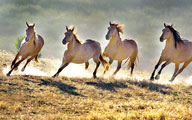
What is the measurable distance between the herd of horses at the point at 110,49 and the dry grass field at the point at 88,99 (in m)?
1.40

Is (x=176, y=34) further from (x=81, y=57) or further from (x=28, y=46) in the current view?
(x=28, y=46)

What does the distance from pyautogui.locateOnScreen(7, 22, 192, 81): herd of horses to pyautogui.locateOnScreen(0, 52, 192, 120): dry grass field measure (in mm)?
1398

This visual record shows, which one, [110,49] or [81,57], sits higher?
[110,49]

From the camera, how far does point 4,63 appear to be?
22.8 metres

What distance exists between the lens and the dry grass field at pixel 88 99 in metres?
8.45

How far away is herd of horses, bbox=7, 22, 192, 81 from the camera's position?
15.0 m

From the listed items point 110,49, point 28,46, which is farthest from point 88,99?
point 110,49

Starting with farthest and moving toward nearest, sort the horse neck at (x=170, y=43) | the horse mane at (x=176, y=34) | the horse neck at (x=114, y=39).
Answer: the horse neck at (x=170, y=43)
the horse mane at (x=176, y=34)
the horse neck at (x=114, y=39)

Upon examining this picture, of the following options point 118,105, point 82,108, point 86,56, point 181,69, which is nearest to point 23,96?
point 82,108

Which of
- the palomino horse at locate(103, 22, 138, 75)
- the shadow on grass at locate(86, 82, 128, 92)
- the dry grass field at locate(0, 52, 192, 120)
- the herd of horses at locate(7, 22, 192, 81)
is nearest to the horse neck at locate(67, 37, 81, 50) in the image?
Answer: the herd of horses at locate(7, 22, 192, 81)

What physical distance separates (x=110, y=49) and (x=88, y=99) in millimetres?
6988

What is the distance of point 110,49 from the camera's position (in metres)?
17.4

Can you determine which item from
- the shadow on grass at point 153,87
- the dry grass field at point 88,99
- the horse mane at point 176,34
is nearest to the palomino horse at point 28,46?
the dry grass field at point 88,99

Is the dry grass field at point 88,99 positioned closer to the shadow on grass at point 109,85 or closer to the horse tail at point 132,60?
the shadow on grass at point 109,85
